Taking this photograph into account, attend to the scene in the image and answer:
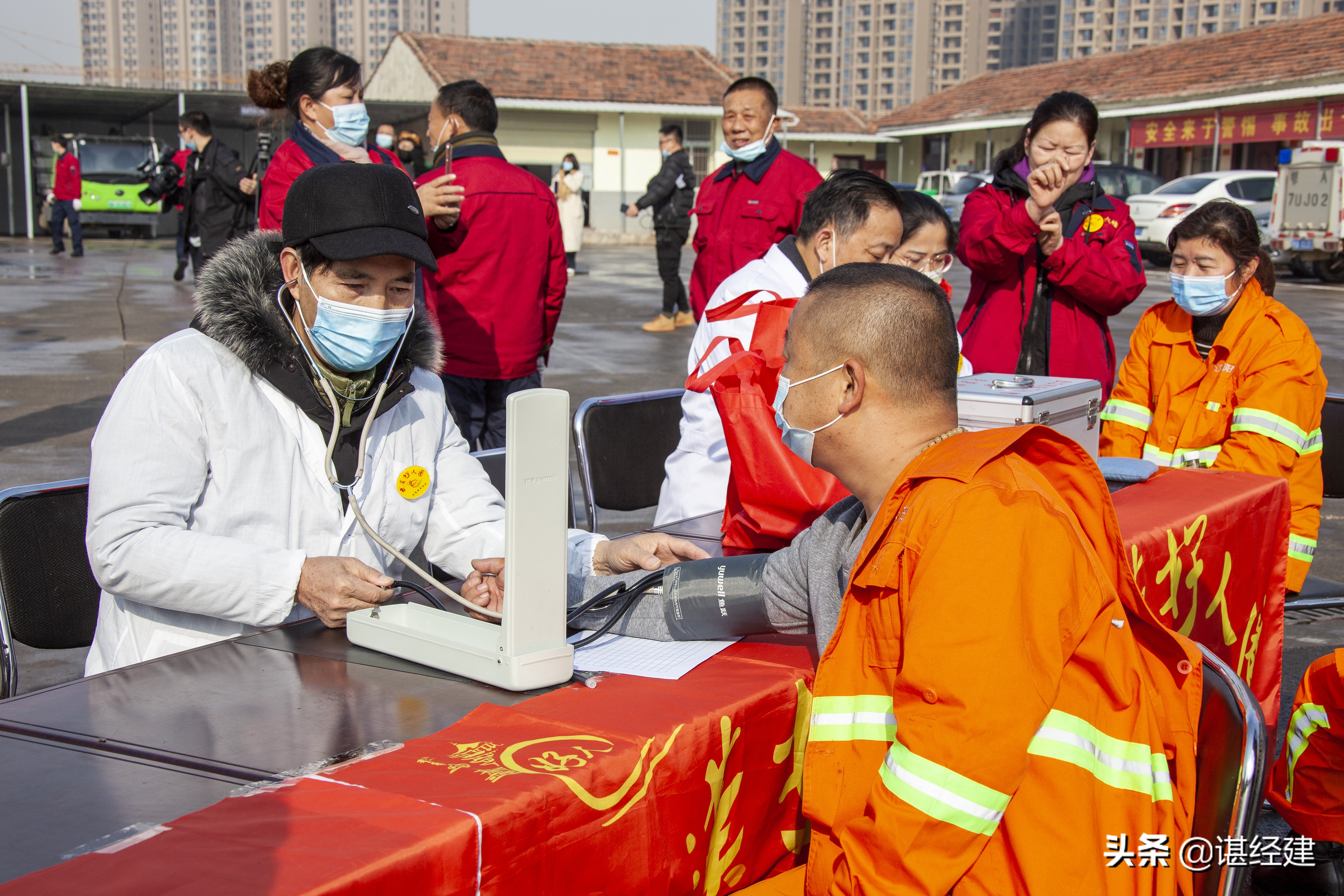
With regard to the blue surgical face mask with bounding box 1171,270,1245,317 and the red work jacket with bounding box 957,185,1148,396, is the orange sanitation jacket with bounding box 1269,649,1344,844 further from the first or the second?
the red work jacket with bounding box 957,185,1148,396

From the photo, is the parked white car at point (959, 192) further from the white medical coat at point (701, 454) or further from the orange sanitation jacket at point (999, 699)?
the orange sanitation jacket at point (999, 699)

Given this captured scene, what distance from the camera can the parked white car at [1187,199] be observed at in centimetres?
1912

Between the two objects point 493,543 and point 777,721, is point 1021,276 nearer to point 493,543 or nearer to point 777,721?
point 493,543

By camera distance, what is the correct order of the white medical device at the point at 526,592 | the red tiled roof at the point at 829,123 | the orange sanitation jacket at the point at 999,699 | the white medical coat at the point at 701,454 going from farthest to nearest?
the red tiled roof at the point at 829,123, the white medical coat at the point at 701,454, the white medical device at the point at 526,592, the orange sanitation jacket at the point at 999,699

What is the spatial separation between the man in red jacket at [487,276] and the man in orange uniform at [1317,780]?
9.72ft

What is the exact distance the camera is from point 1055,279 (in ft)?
13.2

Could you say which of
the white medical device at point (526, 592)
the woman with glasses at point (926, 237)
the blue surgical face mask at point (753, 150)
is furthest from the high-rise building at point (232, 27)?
the white medical device at point (526, 592)

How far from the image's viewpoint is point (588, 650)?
190 cm

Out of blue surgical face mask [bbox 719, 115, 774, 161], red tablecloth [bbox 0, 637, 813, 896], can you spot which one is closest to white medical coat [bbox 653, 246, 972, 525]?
red tablecloth [bbox 0, 637, 813, 896]

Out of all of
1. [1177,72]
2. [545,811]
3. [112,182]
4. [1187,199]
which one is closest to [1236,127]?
[1177,72]

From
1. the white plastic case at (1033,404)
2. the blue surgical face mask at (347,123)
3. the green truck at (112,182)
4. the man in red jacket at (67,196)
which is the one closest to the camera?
the white plastic case at (1033,404)

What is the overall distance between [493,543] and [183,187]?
9.95 metres

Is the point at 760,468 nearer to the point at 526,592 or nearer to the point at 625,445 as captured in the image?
the point at 526,592

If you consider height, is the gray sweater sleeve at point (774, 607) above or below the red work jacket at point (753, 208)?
below
